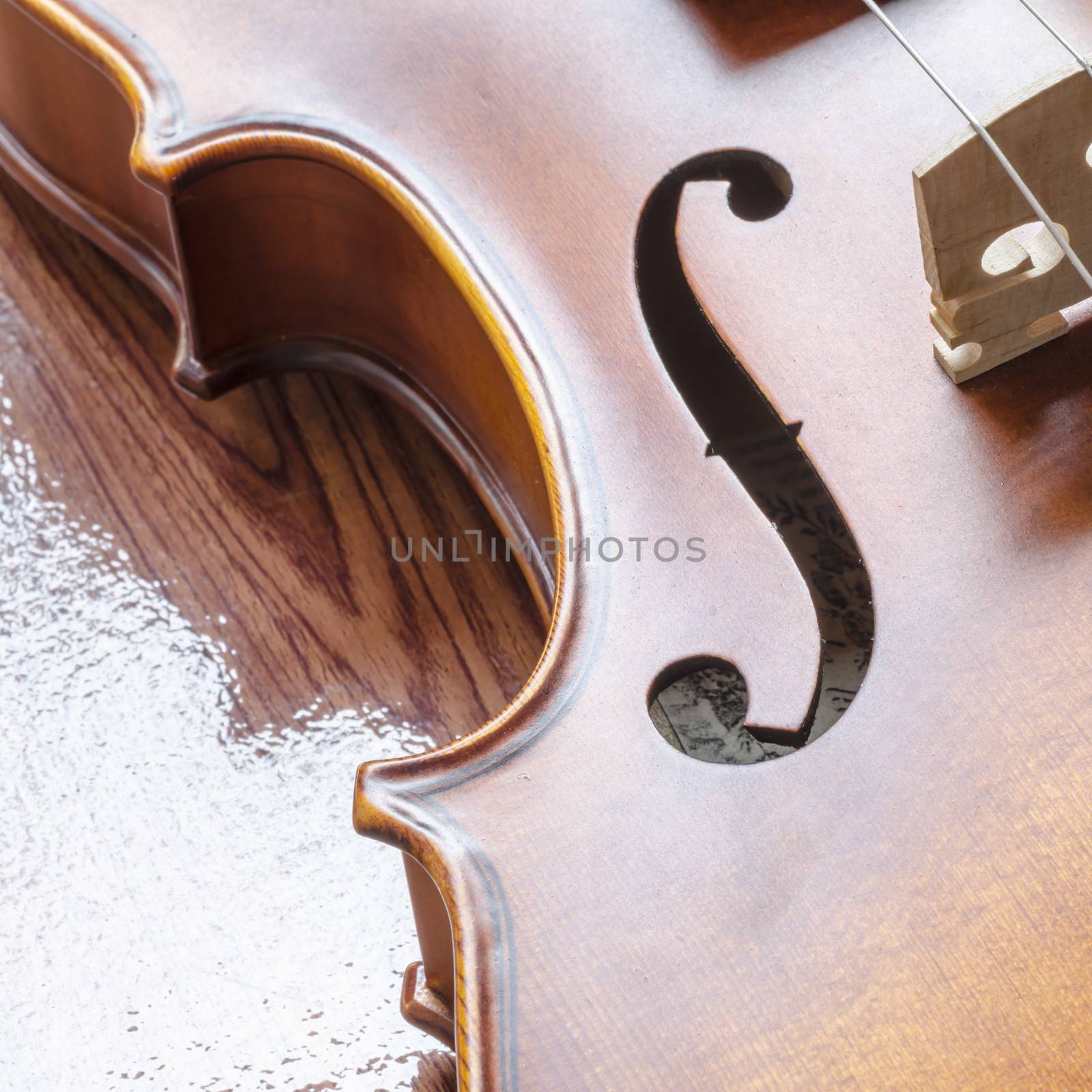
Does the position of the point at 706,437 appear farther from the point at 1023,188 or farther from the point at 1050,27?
the point at 1050,27

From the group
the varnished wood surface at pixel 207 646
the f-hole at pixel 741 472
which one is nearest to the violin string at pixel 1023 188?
the f-hole at pixel 741 472

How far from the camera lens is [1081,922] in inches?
20.0

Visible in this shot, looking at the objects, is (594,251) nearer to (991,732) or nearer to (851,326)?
(851,326)

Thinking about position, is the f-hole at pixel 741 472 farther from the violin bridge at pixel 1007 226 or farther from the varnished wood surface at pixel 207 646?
the varnished wood surface at pixel 207 646

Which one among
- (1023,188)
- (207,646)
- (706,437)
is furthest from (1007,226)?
(207,646)

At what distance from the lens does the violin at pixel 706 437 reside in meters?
0.51

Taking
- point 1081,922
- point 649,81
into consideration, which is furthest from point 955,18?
point 1081,922

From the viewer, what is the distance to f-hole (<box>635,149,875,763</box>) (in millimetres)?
667

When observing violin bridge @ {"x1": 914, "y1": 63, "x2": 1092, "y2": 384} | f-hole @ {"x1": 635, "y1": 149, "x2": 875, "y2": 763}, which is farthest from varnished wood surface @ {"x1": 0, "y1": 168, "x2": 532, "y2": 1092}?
violin bridge @ {"x1": 914, "y1": 63, "x2": 1092, "y2": 384}

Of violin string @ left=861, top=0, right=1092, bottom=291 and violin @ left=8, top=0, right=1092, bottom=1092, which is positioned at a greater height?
violin string @ left=861, top=0, right=1092, bottom=291

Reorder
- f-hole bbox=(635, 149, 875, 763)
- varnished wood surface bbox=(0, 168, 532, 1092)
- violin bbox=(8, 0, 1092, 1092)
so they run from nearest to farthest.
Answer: violin bbox=(8, 0, 1092, 1092), f-hole bbox=(635, 149, 875, 763), varnished wood surface bbox=(0, 168, 532, 1092)

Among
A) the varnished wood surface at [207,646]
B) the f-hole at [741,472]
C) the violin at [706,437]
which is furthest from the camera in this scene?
the varnished wood surface at [207,646]

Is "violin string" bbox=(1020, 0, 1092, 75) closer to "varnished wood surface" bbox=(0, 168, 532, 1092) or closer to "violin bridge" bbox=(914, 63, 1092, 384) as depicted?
"violin bridge" bbox=(914, 63, 1092, 384)

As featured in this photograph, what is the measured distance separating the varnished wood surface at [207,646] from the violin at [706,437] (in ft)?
0.25
